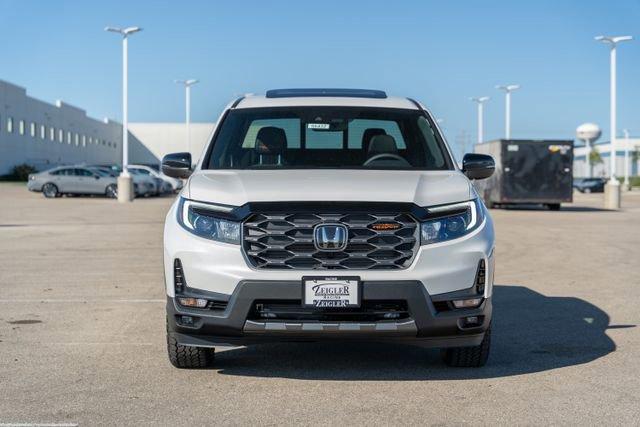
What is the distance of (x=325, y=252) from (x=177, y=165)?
1.76 meters

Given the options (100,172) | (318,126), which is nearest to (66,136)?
(100,172)

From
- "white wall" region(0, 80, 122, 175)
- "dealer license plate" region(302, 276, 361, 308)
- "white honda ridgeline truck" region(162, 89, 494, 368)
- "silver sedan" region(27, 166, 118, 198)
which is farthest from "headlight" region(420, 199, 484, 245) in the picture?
"white wall" region(0, 80, 122, 175)

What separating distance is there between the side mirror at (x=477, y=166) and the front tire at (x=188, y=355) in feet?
7.44

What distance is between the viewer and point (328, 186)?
19.9ft

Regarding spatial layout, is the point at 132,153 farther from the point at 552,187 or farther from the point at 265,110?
the point at 265,110

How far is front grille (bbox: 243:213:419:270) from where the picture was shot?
581cm

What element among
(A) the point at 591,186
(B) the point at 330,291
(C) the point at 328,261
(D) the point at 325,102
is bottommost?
(A) the point at 591,186

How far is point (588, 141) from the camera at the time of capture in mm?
99250

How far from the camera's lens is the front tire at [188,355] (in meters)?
6.42

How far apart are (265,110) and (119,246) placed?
1057 centimetres

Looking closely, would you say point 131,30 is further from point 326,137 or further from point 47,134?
point 326,137

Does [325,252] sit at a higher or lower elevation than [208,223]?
lower

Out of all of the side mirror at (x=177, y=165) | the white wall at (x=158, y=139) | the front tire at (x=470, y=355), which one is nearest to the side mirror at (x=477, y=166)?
the front tire at (x=470, y=355)

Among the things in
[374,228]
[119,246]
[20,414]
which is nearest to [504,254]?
[119,246]
